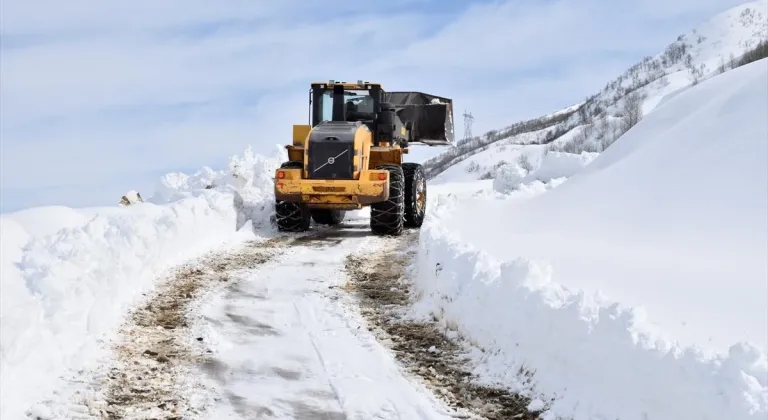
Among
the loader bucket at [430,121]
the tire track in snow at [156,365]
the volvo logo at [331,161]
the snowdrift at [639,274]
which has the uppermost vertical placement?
the loader bucket at [430,121]

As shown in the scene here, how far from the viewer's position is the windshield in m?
15.0

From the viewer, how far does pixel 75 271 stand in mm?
7316

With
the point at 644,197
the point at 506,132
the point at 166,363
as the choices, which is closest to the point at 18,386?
the point at 166,363

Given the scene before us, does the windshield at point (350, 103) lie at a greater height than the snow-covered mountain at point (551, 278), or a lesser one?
A: greater

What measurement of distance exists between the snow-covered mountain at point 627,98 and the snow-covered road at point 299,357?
69.2 metres

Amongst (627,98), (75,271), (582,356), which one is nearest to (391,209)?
(75,271)

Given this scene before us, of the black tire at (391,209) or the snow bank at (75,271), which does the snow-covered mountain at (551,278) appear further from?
the black tire at (391,209)

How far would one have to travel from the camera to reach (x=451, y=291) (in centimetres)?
725

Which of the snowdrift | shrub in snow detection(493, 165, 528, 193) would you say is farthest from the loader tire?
shrub in snow detection(493, 165, 528, 193)

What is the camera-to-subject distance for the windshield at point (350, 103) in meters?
15.0

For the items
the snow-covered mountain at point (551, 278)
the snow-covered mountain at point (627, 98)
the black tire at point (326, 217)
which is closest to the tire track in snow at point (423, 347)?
the snow-covered mountain at point (551, 278)

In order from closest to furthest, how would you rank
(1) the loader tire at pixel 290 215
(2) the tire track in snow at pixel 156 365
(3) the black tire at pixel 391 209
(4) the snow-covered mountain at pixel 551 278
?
(4) the snow-covered mountain at pixel 551 278 → (2) the tire track in snow at pixel 156 365 → (3) the black tire at pixel 391 209 → (1) the loader tire at pixel 290 215

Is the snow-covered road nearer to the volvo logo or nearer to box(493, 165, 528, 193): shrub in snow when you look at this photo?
the volvo logo

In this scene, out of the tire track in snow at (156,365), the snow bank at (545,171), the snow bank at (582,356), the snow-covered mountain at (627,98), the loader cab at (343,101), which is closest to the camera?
the snow bank at (582,356)
